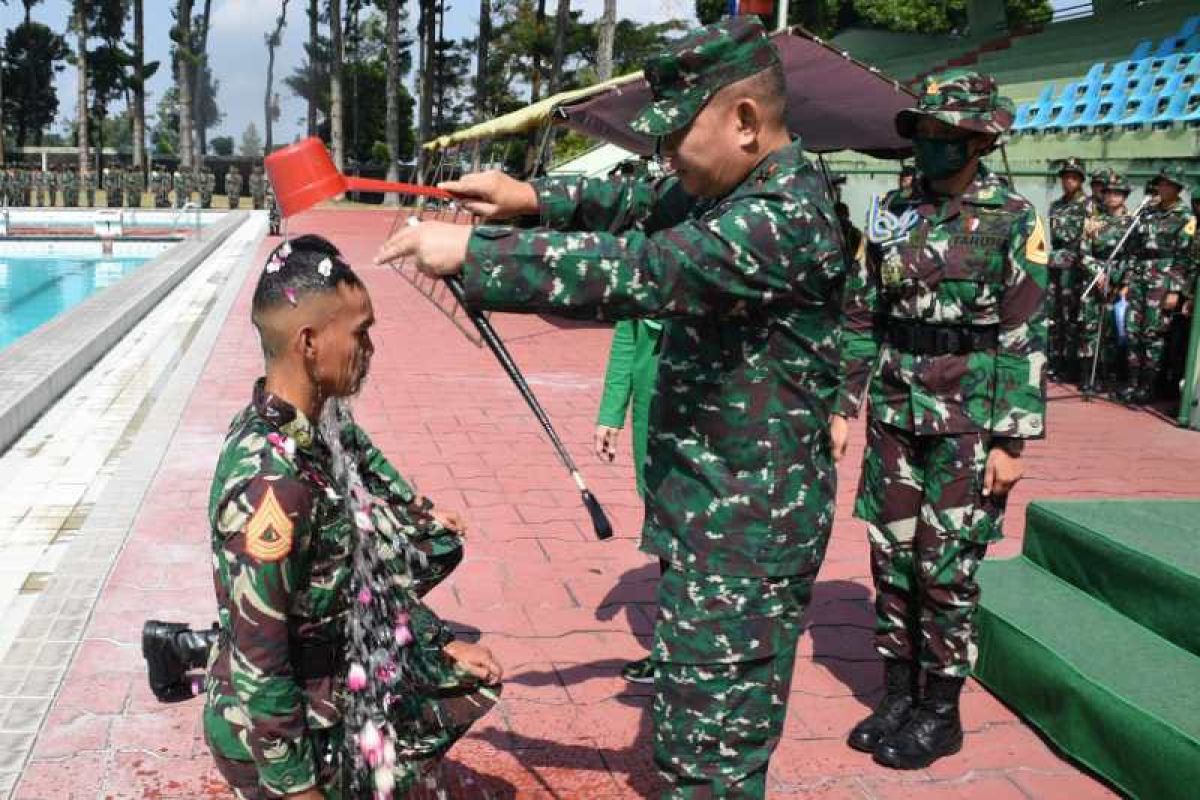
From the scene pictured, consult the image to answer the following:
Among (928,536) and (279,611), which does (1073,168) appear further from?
(279,611)

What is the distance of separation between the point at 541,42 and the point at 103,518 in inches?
1649

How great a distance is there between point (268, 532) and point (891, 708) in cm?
233

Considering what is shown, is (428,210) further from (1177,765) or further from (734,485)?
(1177,765)

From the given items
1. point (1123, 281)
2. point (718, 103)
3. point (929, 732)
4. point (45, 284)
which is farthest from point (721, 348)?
point (45, 284)

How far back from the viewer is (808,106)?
791 cm

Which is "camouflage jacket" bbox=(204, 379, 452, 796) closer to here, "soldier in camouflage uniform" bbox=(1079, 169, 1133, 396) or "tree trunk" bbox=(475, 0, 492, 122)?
"soldier in camouflage uniform" bbox=(1079, 169, 1133, 396)

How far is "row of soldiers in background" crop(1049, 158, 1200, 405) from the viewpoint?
937cm

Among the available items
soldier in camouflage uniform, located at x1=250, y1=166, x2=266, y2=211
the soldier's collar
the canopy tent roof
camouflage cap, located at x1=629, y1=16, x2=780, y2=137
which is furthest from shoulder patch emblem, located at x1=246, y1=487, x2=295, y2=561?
A: soldier in camouflage uniform, located at x1=250, y1=166, x2=266, y2=211

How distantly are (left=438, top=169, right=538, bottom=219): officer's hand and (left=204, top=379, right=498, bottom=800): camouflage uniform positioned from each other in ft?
1.82

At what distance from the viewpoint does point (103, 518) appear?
527cm

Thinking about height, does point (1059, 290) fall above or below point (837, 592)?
above

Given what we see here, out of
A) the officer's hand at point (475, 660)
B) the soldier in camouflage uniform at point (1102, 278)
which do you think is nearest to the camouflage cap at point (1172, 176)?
the soldier in camouflage uniform at point (1102, 278)

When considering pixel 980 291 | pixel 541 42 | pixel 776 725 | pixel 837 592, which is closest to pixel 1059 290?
pixel 837 592

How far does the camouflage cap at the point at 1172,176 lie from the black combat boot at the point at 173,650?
356 inches
